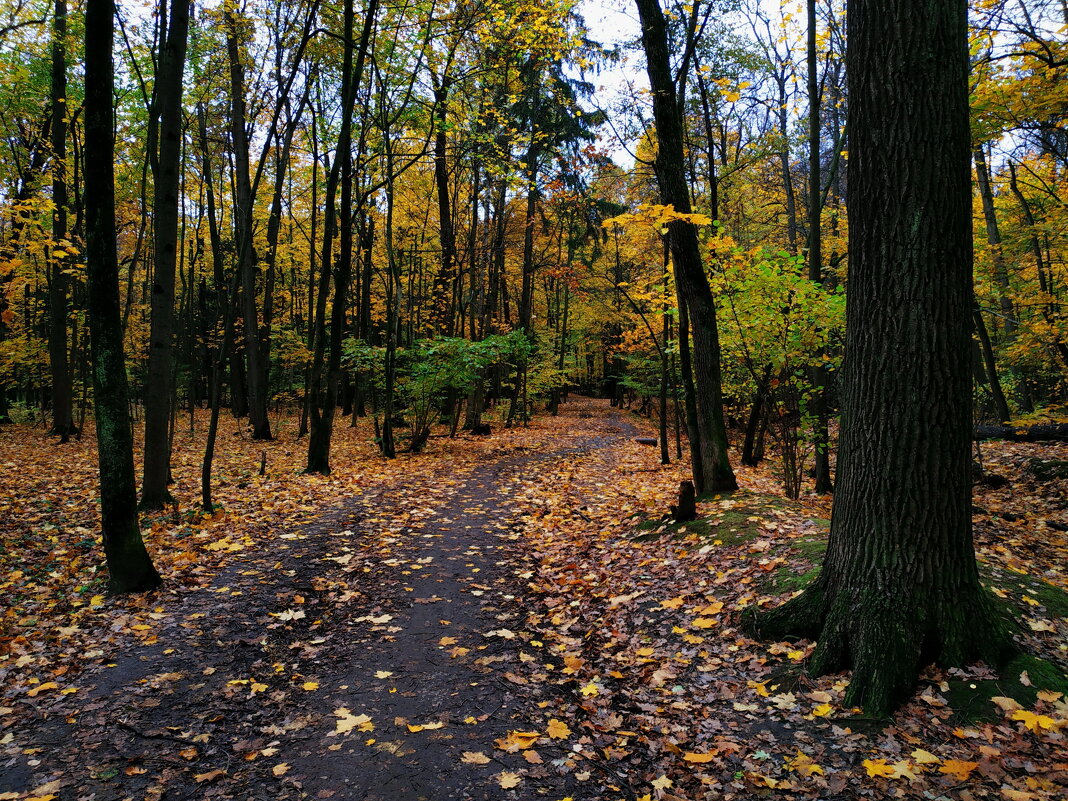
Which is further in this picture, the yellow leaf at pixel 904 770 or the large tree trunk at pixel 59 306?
the large tree trunk at pixel 59 306

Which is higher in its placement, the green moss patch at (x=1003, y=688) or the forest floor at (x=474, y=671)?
the green moss patch at (x=1003, y=688)

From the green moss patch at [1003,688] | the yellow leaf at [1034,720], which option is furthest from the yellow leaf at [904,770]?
the yellow leaf at [1034,720]

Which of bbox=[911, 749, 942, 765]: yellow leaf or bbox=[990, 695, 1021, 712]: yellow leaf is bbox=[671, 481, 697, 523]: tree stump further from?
bbox=[911, 749, 942, 765]: yellow leaf

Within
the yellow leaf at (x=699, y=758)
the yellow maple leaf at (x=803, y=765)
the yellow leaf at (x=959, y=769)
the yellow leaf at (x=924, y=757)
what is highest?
the yellow leaf at (x=959, y=769)

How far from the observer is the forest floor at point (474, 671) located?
2.73 metres

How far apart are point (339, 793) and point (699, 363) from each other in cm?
628

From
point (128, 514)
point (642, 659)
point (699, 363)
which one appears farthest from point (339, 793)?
point (699, 363)

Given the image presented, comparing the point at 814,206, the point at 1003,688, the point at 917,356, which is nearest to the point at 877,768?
the point at 1003,688

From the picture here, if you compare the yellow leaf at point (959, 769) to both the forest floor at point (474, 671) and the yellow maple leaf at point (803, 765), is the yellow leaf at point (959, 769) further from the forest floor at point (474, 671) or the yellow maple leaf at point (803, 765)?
the yellow maple leaf at point (803, 765)

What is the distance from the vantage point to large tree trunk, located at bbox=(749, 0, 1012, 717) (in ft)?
9.81

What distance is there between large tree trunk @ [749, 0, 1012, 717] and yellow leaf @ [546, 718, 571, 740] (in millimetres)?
1681

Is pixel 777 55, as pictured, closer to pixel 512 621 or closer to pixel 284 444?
pixel 512 621

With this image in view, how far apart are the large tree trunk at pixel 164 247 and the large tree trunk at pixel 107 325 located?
2481mm

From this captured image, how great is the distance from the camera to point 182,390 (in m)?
32.4
